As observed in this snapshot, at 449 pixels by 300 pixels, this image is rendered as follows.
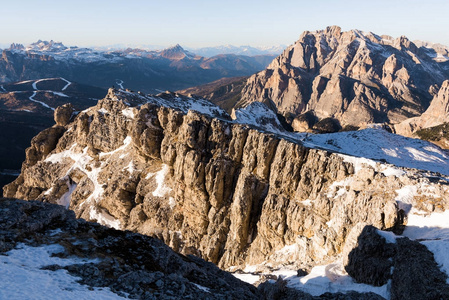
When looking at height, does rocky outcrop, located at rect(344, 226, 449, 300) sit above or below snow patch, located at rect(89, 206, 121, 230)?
above

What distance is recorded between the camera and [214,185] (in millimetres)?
60469

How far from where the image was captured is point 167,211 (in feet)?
222

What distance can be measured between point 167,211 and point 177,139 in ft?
60.4

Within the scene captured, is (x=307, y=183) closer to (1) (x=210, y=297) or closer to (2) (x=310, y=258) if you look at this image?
(2) (x=310, y=258)

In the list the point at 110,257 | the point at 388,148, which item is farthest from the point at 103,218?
the point at 388,148

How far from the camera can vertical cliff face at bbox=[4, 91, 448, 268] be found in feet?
139

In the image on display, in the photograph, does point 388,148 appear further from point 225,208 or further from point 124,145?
point 124,145

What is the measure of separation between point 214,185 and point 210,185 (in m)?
1.08

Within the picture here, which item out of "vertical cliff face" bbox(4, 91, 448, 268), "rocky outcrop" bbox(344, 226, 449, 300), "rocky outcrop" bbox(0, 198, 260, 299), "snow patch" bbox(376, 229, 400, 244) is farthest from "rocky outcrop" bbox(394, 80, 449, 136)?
"rocky outcrop" bbox(0, 198, 260, 299)

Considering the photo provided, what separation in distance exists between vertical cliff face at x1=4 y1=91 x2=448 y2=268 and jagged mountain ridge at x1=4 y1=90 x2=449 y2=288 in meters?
0.21

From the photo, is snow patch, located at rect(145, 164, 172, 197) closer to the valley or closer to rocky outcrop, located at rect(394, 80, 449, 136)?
the valley

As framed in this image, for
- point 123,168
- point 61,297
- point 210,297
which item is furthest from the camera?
point 123,168

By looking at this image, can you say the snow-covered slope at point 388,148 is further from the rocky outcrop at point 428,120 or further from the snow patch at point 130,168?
the rocky outcrop at point 428,120

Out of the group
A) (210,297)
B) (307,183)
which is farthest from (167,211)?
(210,297)
